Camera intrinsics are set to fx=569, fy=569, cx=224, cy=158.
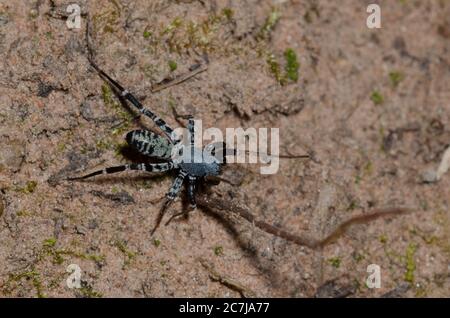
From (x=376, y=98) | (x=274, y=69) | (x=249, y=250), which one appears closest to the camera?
(x=249, y=250)

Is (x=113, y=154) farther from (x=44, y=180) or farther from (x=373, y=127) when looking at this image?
(x=373, y=127)

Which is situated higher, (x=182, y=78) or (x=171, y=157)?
(x=182, y=78)

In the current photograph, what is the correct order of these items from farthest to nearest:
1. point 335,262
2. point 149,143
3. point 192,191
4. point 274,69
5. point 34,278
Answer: point 274,69 → point 335,262 → point 192,191 → point 149,143 → point 34,278

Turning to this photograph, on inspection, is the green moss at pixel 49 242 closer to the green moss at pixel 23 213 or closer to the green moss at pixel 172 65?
the green moss at pixel 23 213

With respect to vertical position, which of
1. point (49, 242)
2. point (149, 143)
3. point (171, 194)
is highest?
point (149, 143)

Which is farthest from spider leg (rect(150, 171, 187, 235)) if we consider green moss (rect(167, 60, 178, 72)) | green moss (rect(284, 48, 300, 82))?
green moss (rect(284, 48, 300, 82))

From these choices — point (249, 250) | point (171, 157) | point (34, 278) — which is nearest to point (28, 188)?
point (34, 278)

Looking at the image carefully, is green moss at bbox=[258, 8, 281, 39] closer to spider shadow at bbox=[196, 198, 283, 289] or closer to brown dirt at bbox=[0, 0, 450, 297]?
brown dirt at bbox=[0, 0, 450, 297]

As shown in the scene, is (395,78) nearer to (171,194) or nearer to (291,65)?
(291,65)
